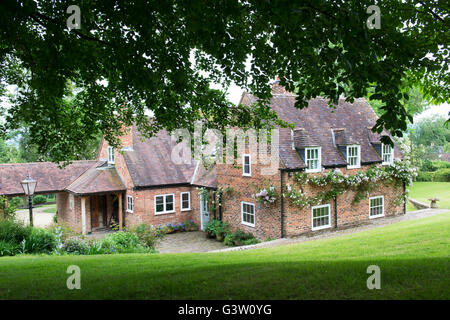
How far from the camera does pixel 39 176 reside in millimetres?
23938

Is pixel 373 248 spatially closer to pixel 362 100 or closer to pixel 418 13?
pixel 418 13

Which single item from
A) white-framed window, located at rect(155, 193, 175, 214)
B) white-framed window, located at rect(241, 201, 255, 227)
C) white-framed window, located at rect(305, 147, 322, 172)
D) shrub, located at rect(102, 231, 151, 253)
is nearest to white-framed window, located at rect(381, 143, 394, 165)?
white-framed window, located at rect(305, 147, 322, 172)

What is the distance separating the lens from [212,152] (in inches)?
909

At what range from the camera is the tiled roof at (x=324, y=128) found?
18.6 metres

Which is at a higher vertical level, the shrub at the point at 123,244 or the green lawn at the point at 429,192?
the shrub at the point at 123,244

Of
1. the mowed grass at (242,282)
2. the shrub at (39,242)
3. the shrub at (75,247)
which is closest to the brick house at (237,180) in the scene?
the shrub at (75,247)

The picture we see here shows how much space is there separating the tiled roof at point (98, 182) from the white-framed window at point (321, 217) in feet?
41.7

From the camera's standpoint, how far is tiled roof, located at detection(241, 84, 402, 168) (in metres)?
18.6

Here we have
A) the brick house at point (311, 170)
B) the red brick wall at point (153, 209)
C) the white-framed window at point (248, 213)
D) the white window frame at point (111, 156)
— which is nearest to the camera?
the brick house at point (311, 170)

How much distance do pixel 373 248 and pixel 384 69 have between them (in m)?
6.84

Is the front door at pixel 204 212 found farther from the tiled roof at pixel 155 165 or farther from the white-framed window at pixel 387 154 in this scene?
the white-framed window at pixel 387 154

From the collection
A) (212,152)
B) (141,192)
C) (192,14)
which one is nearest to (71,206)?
(141,192)

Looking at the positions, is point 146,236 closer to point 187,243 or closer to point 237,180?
point 187,243

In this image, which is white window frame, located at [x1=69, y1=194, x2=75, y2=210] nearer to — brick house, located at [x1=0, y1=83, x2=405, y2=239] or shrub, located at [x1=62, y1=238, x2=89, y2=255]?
brick house, located at [x1=0, y1=83, x2=405, y2=239]
